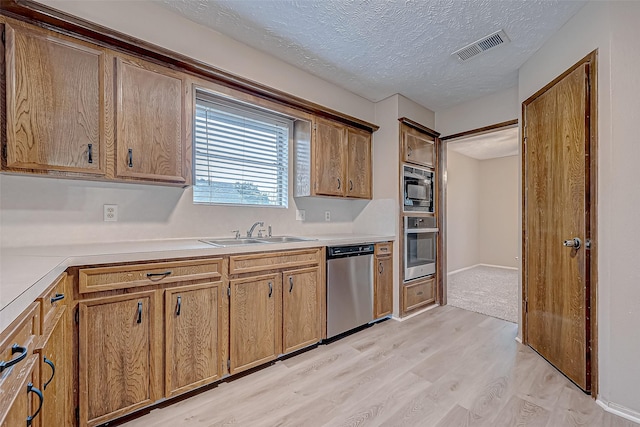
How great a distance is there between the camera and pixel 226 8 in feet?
6.61

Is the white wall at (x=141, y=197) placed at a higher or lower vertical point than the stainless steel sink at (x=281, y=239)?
higher

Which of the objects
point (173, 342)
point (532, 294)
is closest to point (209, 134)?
point (173, 342)

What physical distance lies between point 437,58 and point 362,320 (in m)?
2.61

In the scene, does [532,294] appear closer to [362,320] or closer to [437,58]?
[362,320]

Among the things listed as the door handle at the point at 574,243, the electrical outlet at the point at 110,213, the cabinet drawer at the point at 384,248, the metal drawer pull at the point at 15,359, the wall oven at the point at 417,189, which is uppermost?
the wall oven at the point at 417,189

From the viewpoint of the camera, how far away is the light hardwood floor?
5.48 feet

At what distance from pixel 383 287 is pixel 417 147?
1.74 meters

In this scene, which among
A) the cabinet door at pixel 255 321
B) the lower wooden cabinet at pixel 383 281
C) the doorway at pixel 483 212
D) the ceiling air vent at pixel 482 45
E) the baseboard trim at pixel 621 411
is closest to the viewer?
the baseboard trim at pixel 621 411

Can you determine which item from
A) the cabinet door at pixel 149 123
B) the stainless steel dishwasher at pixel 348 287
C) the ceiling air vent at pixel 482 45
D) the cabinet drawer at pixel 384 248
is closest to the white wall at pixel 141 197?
the cabinet door at pixel 149 123

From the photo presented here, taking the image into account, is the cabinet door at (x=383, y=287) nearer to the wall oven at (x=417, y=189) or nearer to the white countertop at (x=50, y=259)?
the wall oven at (x=417, y=189)

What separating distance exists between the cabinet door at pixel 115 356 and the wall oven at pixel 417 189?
8.97ft

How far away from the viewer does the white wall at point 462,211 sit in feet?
19.0

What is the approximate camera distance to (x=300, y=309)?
2408 millimetres

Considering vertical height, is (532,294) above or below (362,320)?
above
